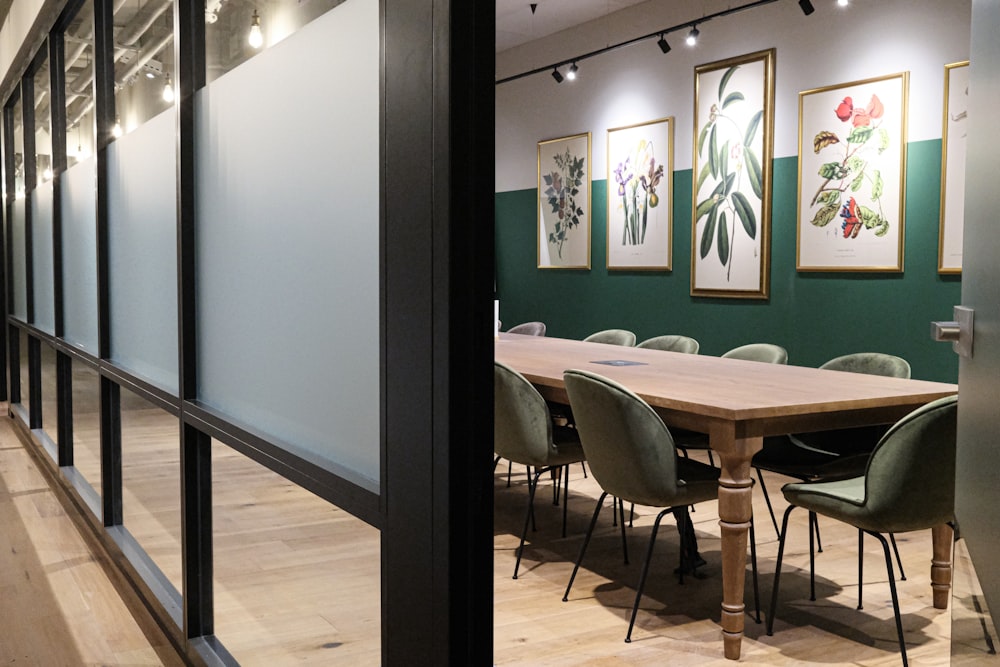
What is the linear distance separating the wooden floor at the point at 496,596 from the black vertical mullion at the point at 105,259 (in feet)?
0.52

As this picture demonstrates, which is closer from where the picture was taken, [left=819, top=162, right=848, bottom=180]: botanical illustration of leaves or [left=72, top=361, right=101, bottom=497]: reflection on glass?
[left=72, top=361, right=101, bottom=497]: reflection on glass

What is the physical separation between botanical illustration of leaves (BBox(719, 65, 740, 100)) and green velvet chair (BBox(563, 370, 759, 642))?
3775 millimetres

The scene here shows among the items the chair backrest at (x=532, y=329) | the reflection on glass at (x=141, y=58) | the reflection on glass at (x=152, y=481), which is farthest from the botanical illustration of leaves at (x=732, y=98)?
the reflection on glass at (x=152, y=481)

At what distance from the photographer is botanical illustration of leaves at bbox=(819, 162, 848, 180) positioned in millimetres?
5539

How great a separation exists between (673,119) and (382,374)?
5697 mm

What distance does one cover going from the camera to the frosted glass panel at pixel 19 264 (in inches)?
249

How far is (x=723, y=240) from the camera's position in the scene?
251 inches

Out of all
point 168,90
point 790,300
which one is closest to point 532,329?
point 790,300

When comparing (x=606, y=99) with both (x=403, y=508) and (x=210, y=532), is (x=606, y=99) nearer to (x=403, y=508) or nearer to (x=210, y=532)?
(x=210, y=532)

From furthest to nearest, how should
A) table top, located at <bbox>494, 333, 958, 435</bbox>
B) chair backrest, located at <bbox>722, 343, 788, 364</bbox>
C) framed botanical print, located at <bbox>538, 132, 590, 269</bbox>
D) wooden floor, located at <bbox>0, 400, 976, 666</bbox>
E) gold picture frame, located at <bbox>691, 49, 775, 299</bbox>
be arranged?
framed botanical print, located at <bbox>538, 132, 590, 269</bbox> < gold picture frame, located at <bbox>691, 49, 775, 299</bbox> < chair backrest, located at <bbox>722, 343, 788, 364</bbox> < table top, located at <bbox>494, 333, 958, 435</bbox> < wooden floor, located at <bbox>0, 400, 976, 666</bbox>

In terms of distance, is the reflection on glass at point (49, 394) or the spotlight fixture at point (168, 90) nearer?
the spotlight fixture at point (168, 90)

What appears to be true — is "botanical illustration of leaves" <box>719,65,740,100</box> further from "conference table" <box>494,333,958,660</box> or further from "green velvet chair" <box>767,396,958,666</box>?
"green velvet chair" <box>767,396,958,666</box>

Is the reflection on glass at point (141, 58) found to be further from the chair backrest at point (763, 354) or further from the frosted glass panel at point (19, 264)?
the frosted glass panel at point (19, 264)

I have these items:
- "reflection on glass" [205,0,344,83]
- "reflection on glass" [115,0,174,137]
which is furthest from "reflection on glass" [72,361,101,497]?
"reflection on glass" [205,0,344,83]
